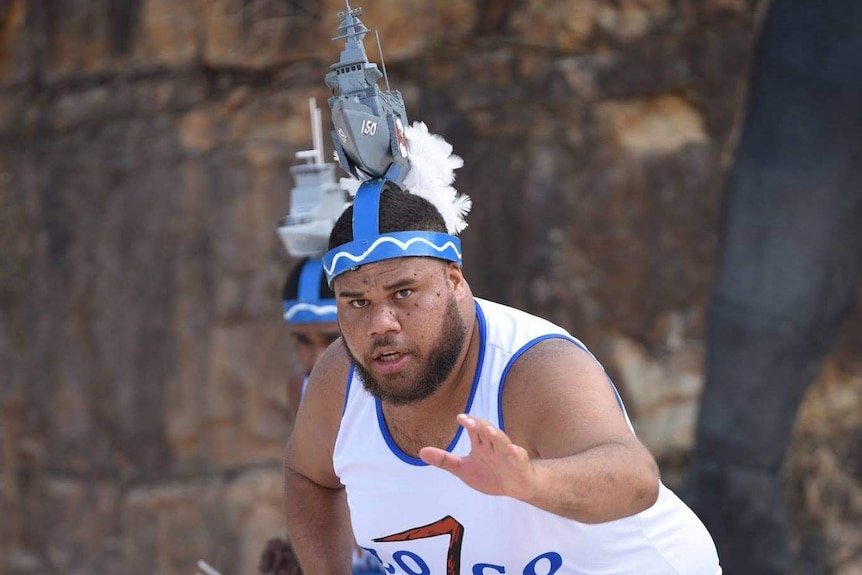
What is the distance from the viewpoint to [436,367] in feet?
7.91

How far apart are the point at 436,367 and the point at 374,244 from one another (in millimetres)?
289

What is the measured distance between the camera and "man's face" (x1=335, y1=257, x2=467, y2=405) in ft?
7.80

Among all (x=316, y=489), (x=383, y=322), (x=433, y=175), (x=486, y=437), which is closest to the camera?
(x=486, y=437)

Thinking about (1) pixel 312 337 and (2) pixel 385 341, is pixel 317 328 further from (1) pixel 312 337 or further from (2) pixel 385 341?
(2) pixel 385 341

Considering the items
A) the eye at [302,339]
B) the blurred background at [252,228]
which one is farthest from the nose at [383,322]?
the blurred background at [252,228]

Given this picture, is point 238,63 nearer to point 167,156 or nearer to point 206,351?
point 167,156

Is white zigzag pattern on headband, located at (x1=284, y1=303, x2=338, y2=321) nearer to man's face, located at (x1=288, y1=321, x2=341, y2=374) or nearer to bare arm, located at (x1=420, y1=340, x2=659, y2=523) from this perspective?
man's face, located at (x1=288, y1=321, x2=341, y2=374)

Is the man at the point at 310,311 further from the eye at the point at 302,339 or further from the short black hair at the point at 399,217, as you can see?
the short black hair at the point at 399,217

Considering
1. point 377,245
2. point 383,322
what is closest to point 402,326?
point 383,322

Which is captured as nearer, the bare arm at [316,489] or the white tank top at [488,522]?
the white tank top at [488,522]

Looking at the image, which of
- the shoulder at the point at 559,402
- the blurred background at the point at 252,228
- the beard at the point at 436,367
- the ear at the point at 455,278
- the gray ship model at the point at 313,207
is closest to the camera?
the shoulder at the point at 559,402

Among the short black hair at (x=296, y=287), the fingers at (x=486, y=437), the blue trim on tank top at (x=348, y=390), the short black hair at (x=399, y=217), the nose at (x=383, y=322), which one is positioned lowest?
the blue trim on tank top at (x=348, y=390)

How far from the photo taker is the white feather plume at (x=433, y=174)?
263 centimetres

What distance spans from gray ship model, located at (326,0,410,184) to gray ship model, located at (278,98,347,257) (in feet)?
3.14
